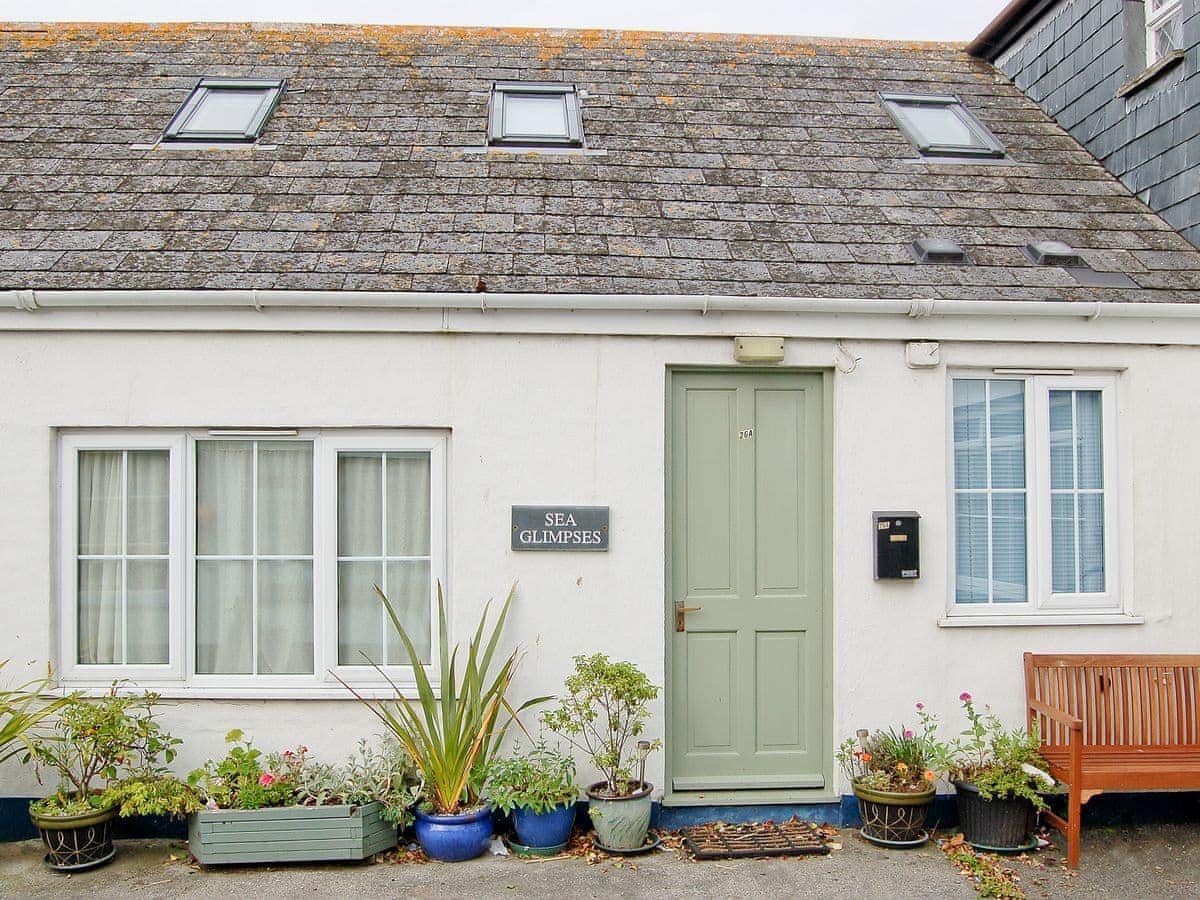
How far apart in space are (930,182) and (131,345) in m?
5.40

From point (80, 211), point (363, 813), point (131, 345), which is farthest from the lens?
point (80, 211)

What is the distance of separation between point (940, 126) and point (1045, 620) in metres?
4.20

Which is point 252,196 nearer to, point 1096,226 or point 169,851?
point 169,851

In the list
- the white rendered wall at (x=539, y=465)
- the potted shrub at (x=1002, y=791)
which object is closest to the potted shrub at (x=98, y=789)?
the white rendered wall at (x=539, y=465)

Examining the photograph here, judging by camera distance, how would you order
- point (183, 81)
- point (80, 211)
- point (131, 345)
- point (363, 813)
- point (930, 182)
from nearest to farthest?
point (363, 813) < point (131, 345) < point (80, 211) < point (930, 182) < point (183, 81)

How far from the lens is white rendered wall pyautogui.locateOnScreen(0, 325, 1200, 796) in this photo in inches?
251

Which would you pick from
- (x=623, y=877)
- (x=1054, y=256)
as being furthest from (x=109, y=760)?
(x=1054, y=256)

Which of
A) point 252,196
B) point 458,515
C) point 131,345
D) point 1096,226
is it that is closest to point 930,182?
point 1096,226

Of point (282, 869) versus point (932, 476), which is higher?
point (932, 476)

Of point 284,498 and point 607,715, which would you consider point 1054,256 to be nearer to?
point 607,715

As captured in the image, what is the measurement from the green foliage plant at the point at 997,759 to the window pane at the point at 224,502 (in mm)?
4316

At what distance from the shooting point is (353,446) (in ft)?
21.3

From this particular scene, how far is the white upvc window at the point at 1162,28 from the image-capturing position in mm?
7668

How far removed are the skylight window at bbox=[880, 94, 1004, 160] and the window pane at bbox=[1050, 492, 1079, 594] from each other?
9.60 ft
